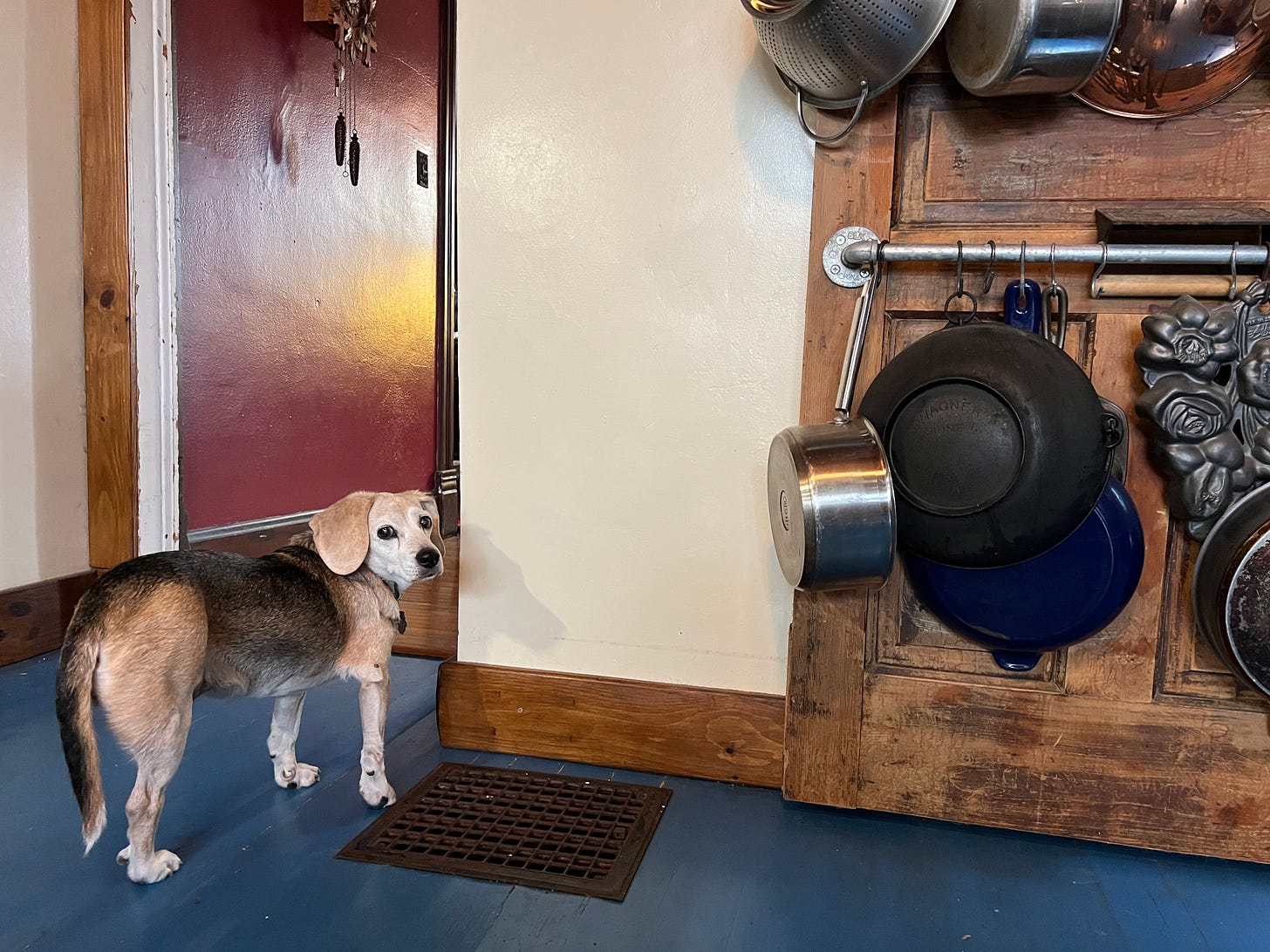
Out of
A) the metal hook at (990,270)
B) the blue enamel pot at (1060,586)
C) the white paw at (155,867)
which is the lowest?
the white paw at (155,867)

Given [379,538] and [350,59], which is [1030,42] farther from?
[350,59]

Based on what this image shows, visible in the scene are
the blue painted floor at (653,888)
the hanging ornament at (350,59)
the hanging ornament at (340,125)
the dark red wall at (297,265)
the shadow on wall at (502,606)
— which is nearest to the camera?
the blue painted floor at (653,888)

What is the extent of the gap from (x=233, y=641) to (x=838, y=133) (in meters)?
1.14

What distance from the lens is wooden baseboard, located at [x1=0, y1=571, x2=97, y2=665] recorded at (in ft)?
5.75

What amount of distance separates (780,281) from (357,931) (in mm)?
1066

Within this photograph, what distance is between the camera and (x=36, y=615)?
5.94 feet

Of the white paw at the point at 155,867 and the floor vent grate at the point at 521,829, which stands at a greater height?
the white paw at the point at 155,867

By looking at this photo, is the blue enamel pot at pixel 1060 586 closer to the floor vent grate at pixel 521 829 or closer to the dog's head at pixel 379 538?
the floor vent grate at pixel 521 829

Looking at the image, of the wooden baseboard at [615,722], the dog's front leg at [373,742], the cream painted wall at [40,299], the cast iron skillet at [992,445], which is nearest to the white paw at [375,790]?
the dog's front leg at [373,742]

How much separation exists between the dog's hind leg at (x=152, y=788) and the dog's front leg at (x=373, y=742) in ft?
0.84

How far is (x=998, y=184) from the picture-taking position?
1.15 m

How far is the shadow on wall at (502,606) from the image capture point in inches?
56.0

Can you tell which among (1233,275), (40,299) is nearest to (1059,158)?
(1233,275)

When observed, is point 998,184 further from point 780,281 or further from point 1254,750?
point 1254,750
